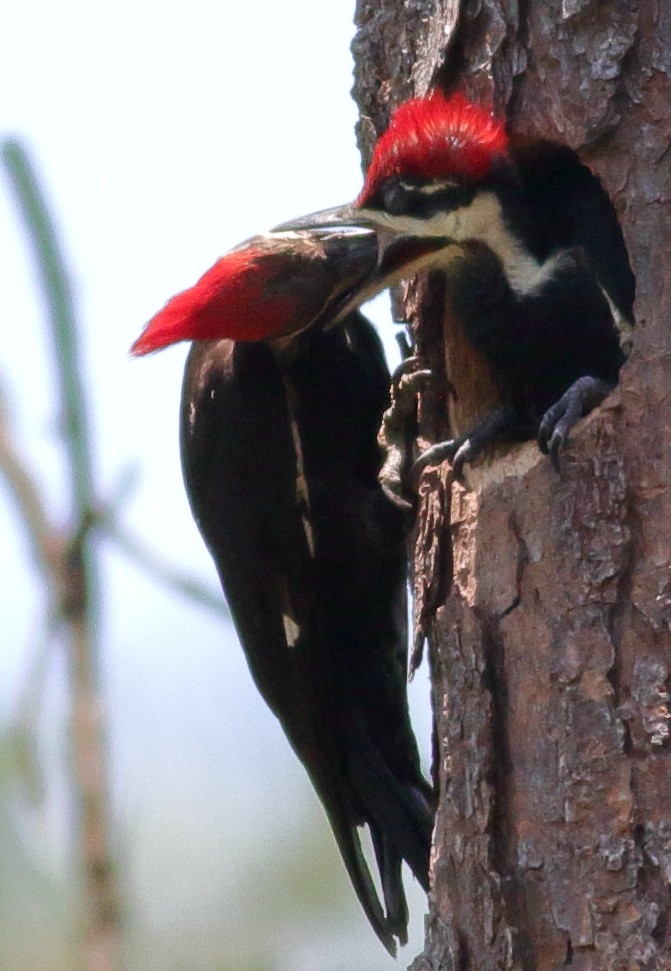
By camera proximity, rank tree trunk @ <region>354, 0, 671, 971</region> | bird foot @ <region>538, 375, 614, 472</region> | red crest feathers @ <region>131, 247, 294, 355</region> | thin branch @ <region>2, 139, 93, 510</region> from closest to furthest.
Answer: thin branch @ <region>2, 139, 93, 510</region> < tree trunk @ <region>354, 0, 671, 971</region> < bird foot @ <region>538, 375, 614, 472</region> < red crest feathers @ <region>131, 247, 294, 355</region>

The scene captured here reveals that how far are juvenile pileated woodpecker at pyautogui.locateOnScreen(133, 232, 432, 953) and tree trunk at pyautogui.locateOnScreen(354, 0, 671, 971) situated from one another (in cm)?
52

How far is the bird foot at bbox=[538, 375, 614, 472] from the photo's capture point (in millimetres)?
1975

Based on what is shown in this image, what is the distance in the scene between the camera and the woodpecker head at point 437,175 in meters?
2.12

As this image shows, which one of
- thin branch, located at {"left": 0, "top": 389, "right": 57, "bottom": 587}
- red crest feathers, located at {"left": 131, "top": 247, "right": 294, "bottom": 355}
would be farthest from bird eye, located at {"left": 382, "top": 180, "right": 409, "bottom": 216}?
thin branch, located at {"left": 0, "top": 389, "right": 57, "bottom": 587}

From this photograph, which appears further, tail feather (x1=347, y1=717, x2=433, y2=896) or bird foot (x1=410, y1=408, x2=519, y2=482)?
tail feather (x1=347, y1=717, x2=433, y2=896)

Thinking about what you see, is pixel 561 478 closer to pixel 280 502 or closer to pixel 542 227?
pixel 542 227

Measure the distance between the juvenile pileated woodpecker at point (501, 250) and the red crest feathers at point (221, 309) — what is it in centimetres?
13

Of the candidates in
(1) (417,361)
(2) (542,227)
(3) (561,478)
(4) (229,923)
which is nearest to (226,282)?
(1) (417,361)

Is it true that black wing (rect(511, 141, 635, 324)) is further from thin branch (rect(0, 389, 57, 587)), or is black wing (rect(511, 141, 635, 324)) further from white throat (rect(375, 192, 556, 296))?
thin branch (rect(0, 389, 57, 587))

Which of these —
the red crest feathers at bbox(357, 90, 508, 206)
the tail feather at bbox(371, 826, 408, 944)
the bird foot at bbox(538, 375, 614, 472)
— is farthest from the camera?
the tail feather at bbox(371, 826, 408, 944)

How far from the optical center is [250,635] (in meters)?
2.77

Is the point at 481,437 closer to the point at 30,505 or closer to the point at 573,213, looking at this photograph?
the point at 573,213

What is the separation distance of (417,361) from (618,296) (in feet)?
1.18

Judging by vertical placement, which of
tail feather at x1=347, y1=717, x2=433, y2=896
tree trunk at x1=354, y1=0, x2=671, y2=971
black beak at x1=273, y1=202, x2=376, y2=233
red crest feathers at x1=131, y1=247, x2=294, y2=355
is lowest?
tail feather at x1=347, y1=717, x2=433, y2=896
